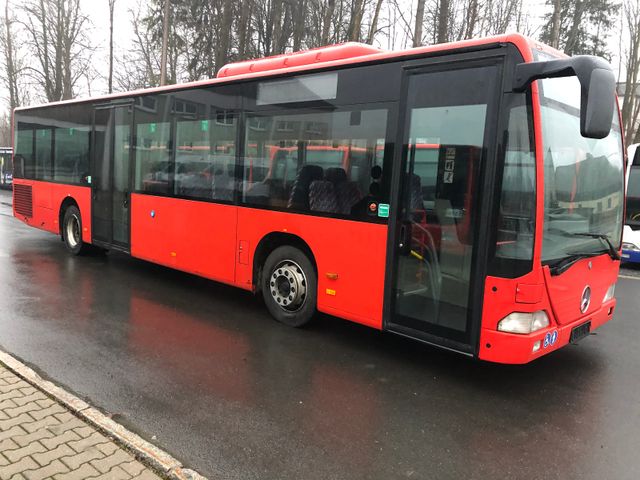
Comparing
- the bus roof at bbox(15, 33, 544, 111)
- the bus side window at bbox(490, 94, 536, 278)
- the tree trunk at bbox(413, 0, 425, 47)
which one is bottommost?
the bus side window at bbox(490, 94, 536, 278)

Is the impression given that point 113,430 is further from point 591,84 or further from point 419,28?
point 419,28

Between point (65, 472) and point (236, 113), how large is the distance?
15.1ft

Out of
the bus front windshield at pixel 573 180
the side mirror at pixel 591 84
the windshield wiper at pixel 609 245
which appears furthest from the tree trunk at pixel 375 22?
the side mirror at pixel 591 84

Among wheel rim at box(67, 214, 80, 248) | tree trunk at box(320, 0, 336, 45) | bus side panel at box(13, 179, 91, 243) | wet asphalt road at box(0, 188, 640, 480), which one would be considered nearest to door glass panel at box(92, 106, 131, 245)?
bus side panel at box(13, 179, 91, 243)

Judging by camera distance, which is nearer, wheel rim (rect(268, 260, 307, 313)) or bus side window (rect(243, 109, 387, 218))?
bus side window (rect(243, 109, 387, 218))

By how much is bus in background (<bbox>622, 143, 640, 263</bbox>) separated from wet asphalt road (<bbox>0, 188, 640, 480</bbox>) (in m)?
5.02

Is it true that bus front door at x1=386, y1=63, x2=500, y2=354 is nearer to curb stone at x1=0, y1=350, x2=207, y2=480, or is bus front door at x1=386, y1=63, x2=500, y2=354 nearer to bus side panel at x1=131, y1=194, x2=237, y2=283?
curb stone at x1=0, y1=350, x2=207, y2=480

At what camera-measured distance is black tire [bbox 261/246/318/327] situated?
5754mm

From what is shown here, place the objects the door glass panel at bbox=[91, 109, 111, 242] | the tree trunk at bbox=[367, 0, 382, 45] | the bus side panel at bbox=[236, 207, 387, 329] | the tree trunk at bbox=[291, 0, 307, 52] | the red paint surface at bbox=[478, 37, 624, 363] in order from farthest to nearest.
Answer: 1. the tree trunk at bbox=[291, 0, 307, 52]
2. the tree trunk at bbox=[367, 0, 382, 45]
3. the door glass panel at bbox=[91, 109, 111, 242]
4. the bus side panel at bbox=[236, 207, 387, 329]
5. the red paint surface at bbox=[478, 37, 624, 363]

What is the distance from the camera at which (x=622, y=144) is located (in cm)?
523

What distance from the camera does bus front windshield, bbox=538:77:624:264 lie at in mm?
4082

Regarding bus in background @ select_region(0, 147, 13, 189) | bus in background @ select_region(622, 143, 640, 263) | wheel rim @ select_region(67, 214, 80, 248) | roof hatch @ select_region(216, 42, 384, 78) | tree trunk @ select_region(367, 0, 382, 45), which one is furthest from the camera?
bus in background @ select_region(0, 147, 13, 189)

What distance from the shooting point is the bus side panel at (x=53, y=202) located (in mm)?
9523

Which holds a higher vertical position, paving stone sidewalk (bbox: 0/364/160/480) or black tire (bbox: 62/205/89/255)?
black tire (bbox: 62/205/89/255)
